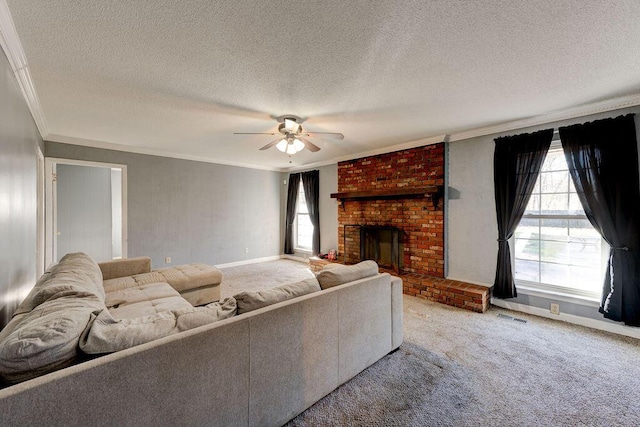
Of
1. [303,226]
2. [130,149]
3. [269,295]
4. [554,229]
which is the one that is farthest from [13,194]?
[554,229]

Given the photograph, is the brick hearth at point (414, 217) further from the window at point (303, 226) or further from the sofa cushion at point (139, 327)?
the sofa cushion at point (139, 327)

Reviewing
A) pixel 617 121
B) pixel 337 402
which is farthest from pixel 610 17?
pixel 337 402

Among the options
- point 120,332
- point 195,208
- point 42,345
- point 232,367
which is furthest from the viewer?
point 195,208

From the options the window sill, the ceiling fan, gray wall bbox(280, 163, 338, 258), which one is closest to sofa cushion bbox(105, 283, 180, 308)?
the ceiling fan

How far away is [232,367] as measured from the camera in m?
1.32

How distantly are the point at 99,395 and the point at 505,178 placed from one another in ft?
13.9

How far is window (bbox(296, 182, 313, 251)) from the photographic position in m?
6.55

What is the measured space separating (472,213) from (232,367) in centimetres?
373

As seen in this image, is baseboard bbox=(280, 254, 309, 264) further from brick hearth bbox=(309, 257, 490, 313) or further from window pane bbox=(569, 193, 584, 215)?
window pane bbox=(569, 193, 584, 215)

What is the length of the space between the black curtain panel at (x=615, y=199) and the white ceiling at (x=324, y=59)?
1.29 ft

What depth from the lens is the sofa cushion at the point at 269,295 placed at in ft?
4.97

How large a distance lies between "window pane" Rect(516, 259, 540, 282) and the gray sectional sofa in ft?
8.12

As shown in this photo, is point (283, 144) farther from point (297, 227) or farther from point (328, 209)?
point (297, 227)

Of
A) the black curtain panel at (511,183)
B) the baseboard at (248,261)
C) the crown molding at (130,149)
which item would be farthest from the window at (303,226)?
the black curtain panel at (511,183)
